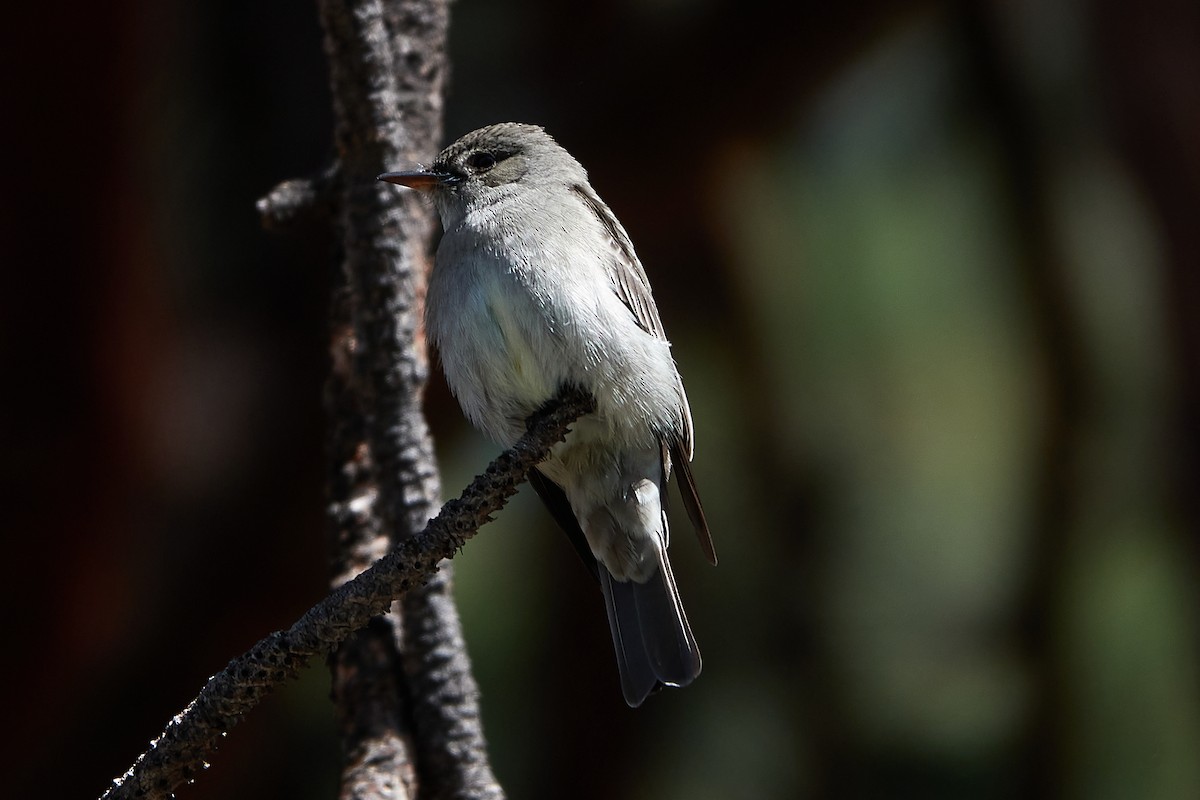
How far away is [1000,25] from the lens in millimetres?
5207

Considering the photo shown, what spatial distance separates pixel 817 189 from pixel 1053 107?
4.04ft

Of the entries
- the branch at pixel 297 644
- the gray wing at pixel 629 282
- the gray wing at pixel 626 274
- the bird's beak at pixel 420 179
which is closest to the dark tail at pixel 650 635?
the gray wing at pixel 629 282

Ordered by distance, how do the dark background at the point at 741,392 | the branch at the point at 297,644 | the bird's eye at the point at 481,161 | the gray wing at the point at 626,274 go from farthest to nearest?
the dark background at the point at 741,392
the bird's eye at the point at 481,161
the gray wing at the point at 626,274
the branch at the point at 297,644

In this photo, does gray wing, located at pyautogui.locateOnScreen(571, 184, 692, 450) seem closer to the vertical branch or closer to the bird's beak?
the bird's beak

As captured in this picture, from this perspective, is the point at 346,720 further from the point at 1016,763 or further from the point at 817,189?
the point at 817,189

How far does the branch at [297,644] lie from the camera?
6.74 feet

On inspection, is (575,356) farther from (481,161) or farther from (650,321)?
(481,161)

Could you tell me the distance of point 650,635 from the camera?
317cm

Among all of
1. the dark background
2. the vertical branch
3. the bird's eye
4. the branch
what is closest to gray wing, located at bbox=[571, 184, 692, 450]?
the bird's eye

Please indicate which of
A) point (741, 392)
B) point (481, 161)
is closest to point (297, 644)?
point (481, 161)

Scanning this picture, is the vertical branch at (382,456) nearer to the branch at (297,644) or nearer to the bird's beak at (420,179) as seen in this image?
the bird's beak at (420,179)

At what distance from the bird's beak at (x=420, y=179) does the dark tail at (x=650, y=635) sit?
3.67 ft

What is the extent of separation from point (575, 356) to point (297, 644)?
1.02m

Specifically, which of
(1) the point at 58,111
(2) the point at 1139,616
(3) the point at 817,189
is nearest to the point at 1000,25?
(3) the point at 817,189
